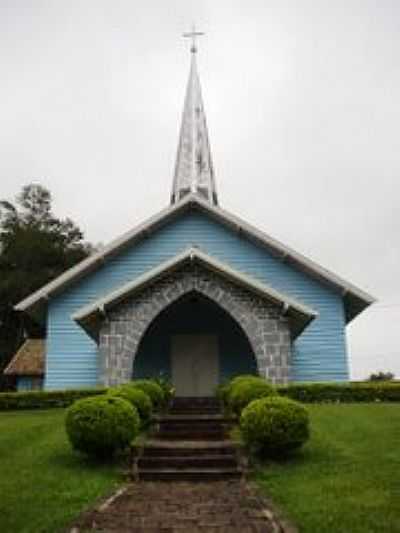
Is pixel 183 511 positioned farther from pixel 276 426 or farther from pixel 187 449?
pixel 187 449

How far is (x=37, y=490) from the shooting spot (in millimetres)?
9180

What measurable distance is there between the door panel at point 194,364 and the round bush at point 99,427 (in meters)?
10.4

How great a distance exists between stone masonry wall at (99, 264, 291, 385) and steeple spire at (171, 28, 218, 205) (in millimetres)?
10069

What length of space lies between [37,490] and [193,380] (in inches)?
499

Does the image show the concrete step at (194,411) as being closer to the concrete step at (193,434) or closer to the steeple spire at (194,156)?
the concrete step at (193,434)

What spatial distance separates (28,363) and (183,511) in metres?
22.5

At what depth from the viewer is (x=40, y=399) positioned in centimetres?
1775

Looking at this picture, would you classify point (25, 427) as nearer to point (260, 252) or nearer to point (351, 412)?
point (351, 412)

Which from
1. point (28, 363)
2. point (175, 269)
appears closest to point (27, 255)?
point (28, 363)

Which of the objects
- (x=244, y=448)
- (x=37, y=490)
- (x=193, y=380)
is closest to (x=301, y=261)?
(x=193, y=380)

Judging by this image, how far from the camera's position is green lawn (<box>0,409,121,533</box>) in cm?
788

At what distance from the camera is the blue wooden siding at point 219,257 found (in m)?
21.0

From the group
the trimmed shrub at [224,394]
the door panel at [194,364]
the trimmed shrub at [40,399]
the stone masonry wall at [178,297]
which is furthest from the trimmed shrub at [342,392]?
the trimmed shrub at [40,399]

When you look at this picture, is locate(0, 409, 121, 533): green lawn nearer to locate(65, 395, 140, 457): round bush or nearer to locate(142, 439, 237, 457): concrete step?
locate(65, 395, 140, 457): round bush
